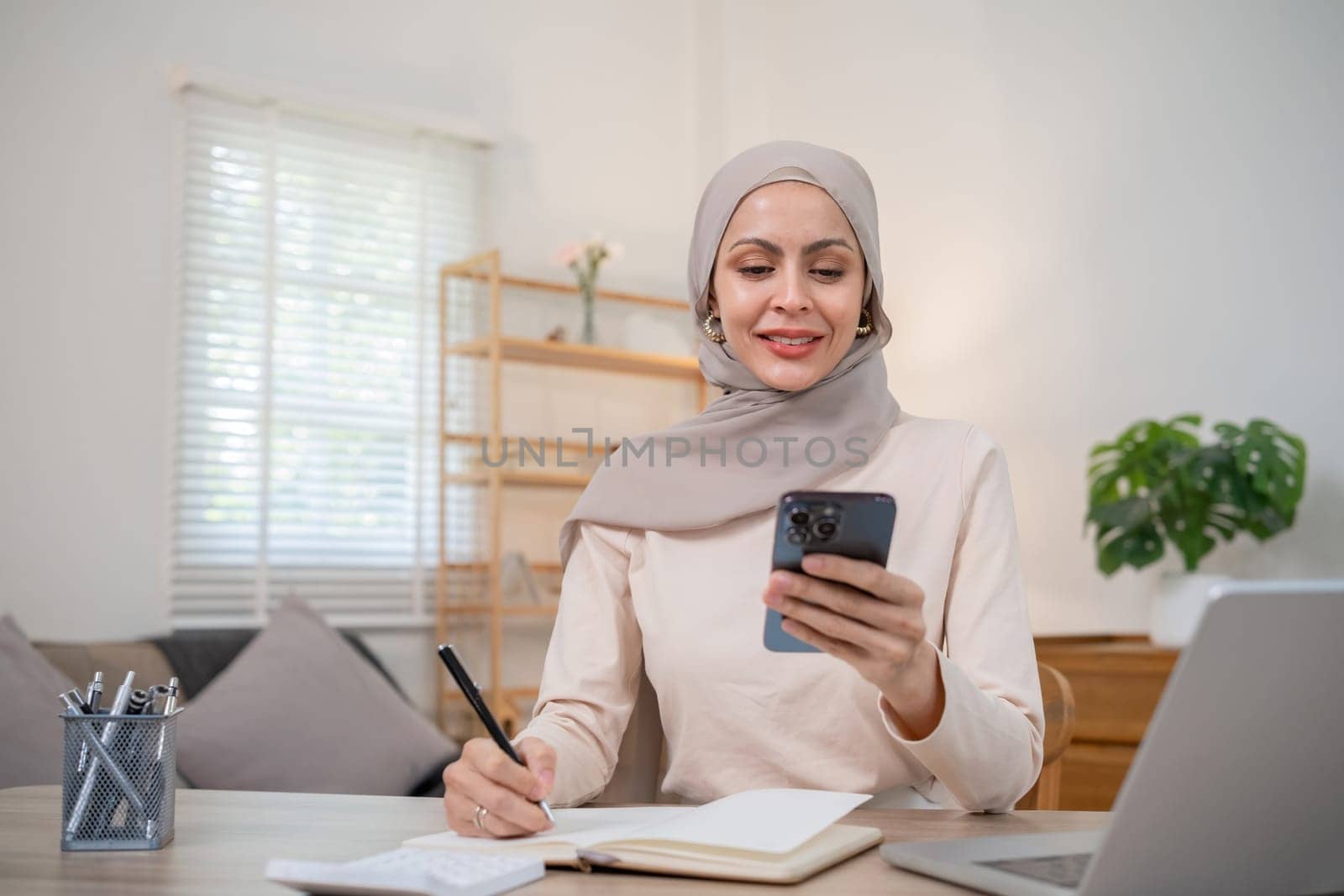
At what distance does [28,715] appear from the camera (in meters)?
2.38

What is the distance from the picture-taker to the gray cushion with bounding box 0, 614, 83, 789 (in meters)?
2.29

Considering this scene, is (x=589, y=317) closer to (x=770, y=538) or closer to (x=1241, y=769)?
(x=770, y=538)

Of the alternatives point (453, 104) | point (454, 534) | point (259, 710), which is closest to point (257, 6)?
point (453, 104)

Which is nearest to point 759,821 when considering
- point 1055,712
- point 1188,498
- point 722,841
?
point 722,841

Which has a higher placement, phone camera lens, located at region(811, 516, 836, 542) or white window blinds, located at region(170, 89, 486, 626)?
white window blinds, located at region(170, 89, 486, 626)

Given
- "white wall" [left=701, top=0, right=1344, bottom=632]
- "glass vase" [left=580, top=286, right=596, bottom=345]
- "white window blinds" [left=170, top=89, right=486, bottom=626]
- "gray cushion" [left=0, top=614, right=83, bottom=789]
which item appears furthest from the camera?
"glass vase" [left=580, top=286, right=596, bottom=345]

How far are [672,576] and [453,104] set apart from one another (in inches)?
118

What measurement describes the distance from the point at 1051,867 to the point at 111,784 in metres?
0.71

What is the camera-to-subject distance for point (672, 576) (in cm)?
145

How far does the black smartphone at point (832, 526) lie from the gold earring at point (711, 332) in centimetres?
80

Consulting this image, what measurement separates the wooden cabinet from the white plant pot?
0.16 ft

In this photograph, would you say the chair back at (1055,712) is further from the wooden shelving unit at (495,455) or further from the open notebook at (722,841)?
the wooden shelving unit at (495,455)

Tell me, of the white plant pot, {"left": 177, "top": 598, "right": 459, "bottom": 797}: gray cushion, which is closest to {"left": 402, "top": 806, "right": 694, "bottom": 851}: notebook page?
{"left": 177, "top": 598, "right": 459, "bottom": 797}: gray cushion

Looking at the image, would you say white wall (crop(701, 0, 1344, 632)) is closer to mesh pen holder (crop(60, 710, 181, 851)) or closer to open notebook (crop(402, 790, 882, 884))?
open notebook (crop(402, 790, 882, 884))
